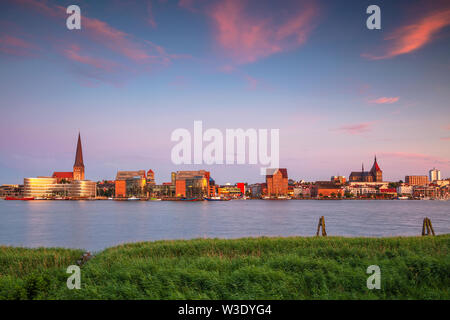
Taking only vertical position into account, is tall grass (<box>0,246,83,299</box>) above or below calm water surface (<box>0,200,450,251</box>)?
above

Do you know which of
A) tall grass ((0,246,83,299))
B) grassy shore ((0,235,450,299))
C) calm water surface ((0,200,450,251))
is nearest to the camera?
grassy shore ((0,235,450,299))

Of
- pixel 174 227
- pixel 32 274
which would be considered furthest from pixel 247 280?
pixel 174 227

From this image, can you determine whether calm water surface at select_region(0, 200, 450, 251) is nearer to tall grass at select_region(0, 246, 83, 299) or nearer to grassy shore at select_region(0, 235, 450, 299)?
tall grass at select_region(0, 246, 83, 299)

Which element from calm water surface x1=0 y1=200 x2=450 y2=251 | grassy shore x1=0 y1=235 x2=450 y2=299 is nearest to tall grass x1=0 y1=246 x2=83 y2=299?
grassy shore x1=0 y1=235 x2=450 y2=299

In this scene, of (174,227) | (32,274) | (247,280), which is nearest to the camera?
(247,280)

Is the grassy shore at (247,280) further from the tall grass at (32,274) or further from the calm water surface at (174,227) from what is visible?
the calm water surface at (174,227)

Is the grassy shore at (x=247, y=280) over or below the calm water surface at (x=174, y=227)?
over

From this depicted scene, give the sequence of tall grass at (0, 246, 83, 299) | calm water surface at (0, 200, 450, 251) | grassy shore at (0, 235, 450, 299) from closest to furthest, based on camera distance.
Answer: grassy shore at (0, 235, 450, 299) < tall grass at (0, 246, 83, 299) < calm water surface at (0, 200, 450, 251)

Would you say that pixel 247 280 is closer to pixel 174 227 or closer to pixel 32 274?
pixel 32 274

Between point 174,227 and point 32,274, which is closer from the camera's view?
point 32,274

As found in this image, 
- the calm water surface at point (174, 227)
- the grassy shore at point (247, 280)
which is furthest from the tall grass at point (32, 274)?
the calm water surface at point (174, 227)

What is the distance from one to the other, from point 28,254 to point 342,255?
52.5ft
